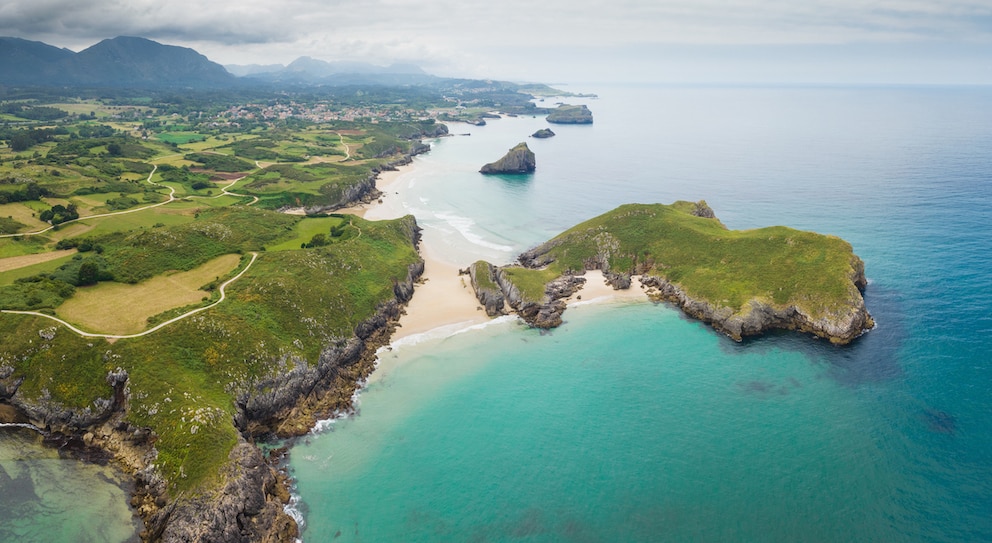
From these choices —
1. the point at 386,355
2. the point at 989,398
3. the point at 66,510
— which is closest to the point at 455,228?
the point at 386,355

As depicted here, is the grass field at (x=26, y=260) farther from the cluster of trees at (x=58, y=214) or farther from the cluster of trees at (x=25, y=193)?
the cluster of trees at (x=25, y=193)

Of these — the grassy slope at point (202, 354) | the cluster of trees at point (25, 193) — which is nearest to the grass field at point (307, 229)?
the grassy slope at point (202, 354)

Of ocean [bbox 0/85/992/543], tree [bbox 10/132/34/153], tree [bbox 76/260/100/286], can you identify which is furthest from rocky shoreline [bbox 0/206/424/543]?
tree [bbox 10/132/34/153]

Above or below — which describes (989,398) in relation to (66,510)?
above

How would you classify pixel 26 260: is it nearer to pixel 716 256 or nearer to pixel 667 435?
pixel 667 435

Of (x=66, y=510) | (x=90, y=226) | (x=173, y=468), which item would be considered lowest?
(x=66, y=510)

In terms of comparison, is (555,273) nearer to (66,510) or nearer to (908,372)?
(908,372)

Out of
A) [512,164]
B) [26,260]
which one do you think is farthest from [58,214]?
[512,164]
